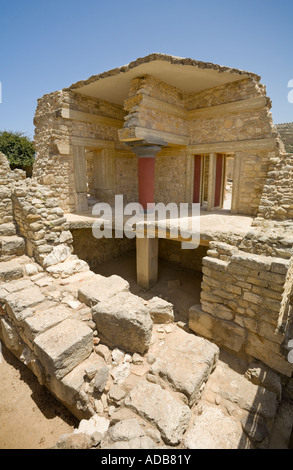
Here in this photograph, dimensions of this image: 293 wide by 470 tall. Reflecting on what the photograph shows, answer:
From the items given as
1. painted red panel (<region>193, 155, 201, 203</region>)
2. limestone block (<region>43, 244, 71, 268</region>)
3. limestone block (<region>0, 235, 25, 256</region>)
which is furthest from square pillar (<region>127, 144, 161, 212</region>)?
limestone block (<region>0, 235, 25, 256</region>)

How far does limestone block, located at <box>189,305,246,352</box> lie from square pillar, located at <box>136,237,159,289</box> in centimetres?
225

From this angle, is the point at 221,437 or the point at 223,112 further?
the point at 223,112

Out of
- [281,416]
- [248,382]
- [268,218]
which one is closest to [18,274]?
[248,382]

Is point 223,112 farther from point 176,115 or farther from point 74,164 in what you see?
point 74,164

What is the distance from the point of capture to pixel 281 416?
11.7 feet

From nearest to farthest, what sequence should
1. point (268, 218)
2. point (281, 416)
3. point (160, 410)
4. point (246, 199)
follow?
point (160, 410) → point (281, 416) → point (268, 218) → point (246, 199)

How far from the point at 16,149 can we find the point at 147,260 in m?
13.8

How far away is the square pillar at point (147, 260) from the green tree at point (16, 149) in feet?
42.1

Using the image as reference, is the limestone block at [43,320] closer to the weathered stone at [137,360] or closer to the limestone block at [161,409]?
the weathered stone at [137,360]

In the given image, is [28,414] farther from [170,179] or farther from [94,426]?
[170,179]

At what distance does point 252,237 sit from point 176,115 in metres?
5.18

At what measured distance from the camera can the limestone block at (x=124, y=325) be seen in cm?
328

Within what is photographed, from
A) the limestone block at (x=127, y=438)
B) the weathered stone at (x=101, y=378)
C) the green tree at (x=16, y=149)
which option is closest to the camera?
the limestone block at (x=127, y=438)

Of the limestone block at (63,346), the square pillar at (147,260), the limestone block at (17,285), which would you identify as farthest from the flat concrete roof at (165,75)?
the limestone block at (63,346)
